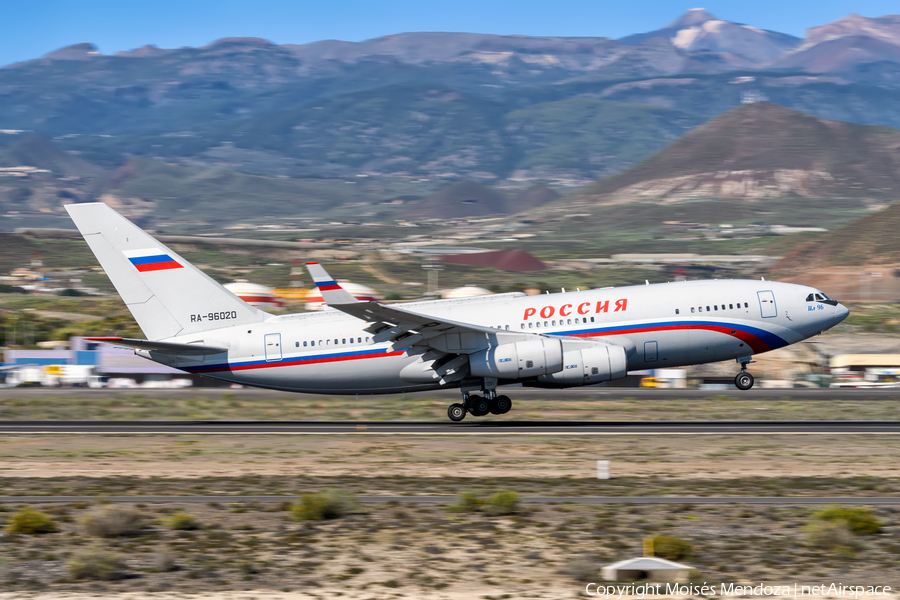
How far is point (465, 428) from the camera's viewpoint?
35750 mm

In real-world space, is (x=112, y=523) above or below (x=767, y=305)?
below

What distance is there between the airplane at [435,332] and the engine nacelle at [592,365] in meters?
0.22

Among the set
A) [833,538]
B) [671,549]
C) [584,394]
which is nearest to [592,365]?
[584,394]

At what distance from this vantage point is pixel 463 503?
2072 centimetres

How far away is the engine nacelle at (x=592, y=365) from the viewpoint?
35.0 metres

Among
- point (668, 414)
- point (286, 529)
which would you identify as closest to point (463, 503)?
point (286, 529)

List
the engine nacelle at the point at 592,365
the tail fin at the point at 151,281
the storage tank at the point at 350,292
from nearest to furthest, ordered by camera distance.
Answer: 1. the engine nacelle at the point at 592,365
2. the tail fin at the point at 151,281
3. the storage tank at the point at 350,292

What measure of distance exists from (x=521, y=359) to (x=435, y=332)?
3.28 meters

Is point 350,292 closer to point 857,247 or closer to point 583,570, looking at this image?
point 583,570

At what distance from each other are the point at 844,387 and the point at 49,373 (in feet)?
160

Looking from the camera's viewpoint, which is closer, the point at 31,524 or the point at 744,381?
the point at 31,524

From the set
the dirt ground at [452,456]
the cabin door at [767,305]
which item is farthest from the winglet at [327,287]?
the cabin door at [767,305]

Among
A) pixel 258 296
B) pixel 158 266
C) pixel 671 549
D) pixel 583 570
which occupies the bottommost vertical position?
pixel 583 570

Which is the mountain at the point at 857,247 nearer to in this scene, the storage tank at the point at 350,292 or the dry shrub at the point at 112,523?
the storage tank at the point at 350,292
